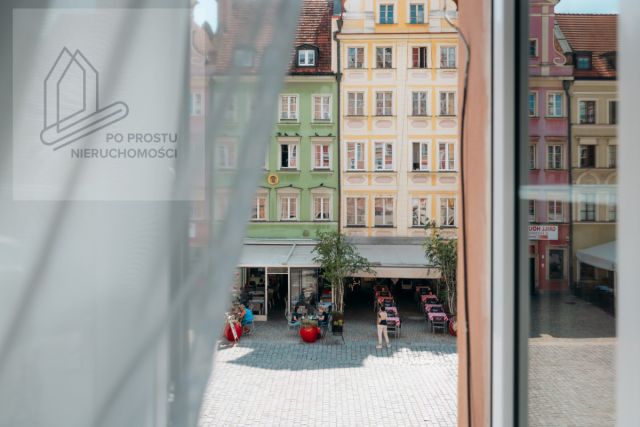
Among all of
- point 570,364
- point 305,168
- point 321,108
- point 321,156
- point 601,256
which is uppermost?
point 321,108

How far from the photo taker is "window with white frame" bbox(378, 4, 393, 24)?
596 centimetres

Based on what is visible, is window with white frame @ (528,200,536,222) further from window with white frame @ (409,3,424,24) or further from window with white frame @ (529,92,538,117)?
window with white frame @ (409,3,424,24)

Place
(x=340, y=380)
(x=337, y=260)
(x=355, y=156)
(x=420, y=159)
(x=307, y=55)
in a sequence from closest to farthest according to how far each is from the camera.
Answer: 1. (x=340, y=380)
2. (x=337, y=260)
3. (x=307, y=55)
4. (x=355, y=156)
5. (x=420, y=159)

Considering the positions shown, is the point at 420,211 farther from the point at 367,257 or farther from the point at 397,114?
the point at 397,114

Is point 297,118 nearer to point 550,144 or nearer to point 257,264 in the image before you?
point 257,264

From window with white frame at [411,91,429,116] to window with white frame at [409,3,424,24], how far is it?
0.72m

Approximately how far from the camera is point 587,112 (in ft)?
1.80


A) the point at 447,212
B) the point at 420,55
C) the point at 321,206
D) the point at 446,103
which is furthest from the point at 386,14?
the point at 321,206


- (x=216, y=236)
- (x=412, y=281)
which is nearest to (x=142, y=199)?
(x=216, y=236)

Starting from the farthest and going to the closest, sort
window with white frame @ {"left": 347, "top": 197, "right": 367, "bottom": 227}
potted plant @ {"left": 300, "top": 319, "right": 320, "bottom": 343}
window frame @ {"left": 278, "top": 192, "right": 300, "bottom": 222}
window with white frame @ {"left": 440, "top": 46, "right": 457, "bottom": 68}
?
window with white frame @ {"left": 440, "top": 46, "right": 457, "bottom": 68}
window with white frame @ {"left": 347, "top": 197, "right": 367, "bottom": 227}
window frame @ {"left": 278, "top": 192, "right": 300, "bottom": 222}
potted plant @ {"left": 300, "top": 319, "right": 320, "bottom": 343}

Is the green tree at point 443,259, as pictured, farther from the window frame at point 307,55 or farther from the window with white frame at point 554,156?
the window with white frame at point 554,156

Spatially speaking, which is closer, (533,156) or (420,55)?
(533,156)

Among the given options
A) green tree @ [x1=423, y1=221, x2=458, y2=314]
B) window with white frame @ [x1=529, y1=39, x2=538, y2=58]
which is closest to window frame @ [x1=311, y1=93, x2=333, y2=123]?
green tree @ [x1=423, y1=221, x2=458, y2=314]

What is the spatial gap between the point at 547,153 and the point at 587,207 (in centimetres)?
12
